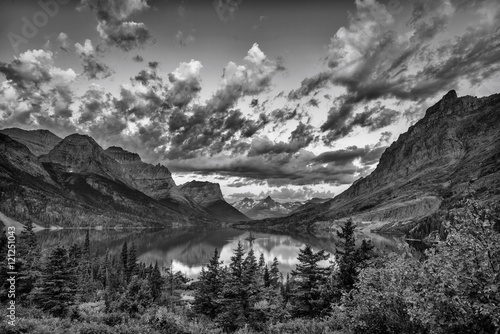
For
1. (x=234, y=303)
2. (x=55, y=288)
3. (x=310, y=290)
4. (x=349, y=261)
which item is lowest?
(x=234, y=303)

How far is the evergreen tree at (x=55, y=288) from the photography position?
112ft

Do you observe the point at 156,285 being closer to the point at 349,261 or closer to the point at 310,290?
the point at 310,290

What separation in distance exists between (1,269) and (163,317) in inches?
1405

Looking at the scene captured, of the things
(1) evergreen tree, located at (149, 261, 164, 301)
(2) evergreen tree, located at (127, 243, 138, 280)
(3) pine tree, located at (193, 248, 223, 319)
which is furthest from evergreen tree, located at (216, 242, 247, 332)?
A: (2) evergreen tree, located at (127, 243, 138, 280)

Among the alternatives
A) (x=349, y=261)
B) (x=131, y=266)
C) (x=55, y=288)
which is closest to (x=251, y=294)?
(x=349, y=261)

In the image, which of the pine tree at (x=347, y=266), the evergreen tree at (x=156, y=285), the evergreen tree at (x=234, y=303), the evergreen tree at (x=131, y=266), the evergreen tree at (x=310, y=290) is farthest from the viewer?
the evergreen tree at (x=131, y=266)

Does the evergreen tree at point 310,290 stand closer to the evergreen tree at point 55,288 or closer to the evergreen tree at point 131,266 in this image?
the evergreen tree at point 55,288

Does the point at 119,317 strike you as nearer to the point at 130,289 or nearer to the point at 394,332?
the point at 394,332

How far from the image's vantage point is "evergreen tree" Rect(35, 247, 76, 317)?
34094 millimetres

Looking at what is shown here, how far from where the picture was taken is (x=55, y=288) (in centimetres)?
3488

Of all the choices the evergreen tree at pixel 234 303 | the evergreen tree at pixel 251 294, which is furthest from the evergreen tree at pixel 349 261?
the evergreen tree at pixel 234 303

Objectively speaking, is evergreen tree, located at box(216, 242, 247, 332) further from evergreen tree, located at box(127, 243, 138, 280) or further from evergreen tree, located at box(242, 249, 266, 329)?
evergreen tree, located at box(127, 243, 138, 280)

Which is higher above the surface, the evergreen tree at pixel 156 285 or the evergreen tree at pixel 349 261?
the evergreen tree at pixel 349 261

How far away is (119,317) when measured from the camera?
20438 millimetres
